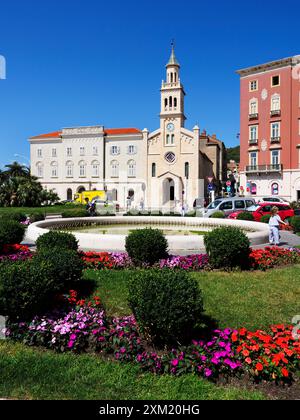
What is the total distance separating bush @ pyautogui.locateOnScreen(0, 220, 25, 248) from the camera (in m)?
10.9

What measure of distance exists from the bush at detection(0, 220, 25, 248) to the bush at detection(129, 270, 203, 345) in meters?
7.09

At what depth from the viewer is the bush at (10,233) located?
10916 millimetres

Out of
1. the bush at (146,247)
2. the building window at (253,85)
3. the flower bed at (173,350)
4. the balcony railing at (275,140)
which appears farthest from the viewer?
the building window at (253,85)

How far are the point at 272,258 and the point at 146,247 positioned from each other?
348cm

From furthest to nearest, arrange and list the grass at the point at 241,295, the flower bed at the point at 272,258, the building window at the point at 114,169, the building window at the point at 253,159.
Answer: the building window at the point at 114,169, the building window at the point at 253,159, the flower bed at the point at 272,258, the grass at the point at 241,295

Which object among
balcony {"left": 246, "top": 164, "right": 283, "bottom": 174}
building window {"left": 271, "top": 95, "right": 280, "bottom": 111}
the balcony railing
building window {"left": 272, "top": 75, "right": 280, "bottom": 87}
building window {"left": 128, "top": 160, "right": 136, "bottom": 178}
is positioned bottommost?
balcony {"left": 246, "top": 164, "right": 283, "bottom": 174}

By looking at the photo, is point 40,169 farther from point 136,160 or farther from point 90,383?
point 90,383

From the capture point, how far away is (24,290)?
18.0ft

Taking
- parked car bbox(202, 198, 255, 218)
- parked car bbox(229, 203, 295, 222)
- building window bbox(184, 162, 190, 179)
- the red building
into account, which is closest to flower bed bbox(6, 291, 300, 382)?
parked car bbox(229, 203, 295, 222)

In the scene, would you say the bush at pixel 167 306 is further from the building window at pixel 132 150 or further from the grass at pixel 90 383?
the building window at pixel 132 150

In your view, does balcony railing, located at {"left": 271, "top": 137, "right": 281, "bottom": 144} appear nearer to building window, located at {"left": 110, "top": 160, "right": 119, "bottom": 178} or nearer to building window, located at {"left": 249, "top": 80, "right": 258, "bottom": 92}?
building window, located at {"left": 249, "top": 80, "right": 258, "bottom": 92}

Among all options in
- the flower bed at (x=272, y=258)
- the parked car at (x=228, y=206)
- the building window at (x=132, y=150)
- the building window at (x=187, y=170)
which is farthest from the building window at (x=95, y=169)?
the flower bed at (x=272, y=258)

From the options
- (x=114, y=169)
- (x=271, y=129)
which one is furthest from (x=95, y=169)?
(x=271, y=129)

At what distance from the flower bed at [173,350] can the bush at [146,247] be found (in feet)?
10.1
